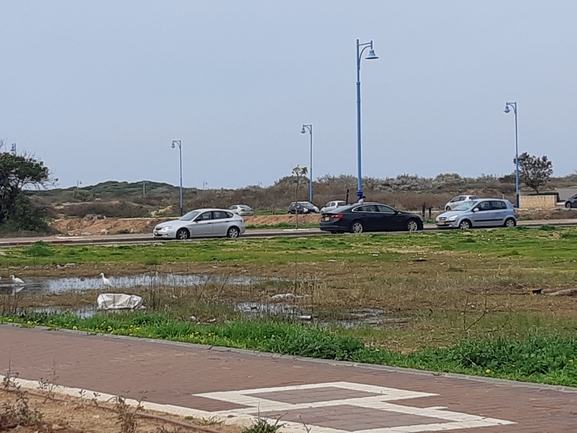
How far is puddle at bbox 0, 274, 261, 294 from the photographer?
1894cm

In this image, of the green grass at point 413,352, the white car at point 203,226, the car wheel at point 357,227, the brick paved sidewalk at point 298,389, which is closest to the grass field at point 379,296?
the green grass at point 413,352

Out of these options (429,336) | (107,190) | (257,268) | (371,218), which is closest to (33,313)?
(429,336)

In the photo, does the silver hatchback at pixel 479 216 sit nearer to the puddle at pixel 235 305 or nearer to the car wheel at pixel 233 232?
the car wheel at pixel 233 232

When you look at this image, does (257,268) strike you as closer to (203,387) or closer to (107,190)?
(203,387)

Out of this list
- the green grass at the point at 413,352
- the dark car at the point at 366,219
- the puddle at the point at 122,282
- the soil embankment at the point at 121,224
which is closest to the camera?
the green grass at the point at 413,352

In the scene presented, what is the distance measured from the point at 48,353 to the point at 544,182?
99374 mm

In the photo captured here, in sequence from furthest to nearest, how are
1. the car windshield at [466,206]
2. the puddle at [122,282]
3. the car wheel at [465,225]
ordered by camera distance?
the car windshield at [466,206]
the car wheel at [465,225]
the puddle at [122,282]

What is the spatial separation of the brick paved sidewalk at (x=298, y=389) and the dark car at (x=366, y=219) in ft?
92.7

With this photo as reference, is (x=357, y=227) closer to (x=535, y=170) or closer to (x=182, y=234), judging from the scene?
(x=182, y=234)

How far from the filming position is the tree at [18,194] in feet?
157

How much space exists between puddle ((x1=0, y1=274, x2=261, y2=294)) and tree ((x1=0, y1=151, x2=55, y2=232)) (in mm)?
27495

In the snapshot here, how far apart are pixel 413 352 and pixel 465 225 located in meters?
31.5

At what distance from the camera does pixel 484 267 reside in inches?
867

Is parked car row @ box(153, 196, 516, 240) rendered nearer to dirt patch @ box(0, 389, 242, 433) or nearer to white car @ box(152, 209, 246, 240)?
white car @ box(152, 209, 246, 240)
